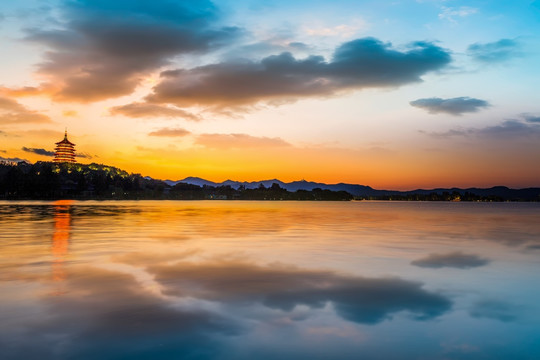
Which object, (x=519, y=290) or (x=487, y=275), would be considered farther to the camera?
(x=487, y=275)

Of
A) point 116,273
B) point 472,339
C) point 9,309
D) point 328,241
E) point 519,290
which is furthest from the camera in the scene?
point 328,241

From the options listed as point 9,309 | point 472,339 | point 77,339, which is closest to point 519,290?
point 472,339

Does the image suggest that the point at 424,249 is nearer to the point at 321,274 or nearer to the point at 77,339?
the point at 321,274

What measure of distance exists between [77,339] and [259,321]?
385cm

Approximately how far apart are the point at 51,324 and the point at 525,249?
26356 mm

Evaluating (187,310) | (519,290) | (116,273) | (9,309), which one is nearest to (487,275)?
(519,290)

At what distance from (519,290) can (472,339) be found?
6.62 meters

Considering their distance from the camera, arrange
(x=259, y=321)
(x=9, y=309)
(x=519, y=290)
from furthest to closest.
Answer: (x=519, y=290) < (x=9, y=309) < (x=259, y=321)

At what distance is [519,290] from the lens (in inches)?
554

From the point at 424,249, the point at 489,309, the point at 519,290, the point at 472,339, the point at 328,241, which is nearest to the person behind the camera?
the point at 472,339

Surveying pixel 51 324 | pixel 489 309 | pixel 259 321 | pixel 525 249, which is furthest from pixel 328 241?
pixel 51 324

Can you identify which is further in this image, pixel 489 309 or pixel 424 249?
pixel 424 249

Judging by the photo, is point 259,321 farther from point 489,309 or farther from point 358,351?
point 489,309

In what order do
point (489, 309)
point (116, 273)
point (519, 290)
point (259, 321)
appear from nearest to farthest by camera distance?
point (259, 321)
point (489, 309)
point (519, 290)
point (116, 273)
